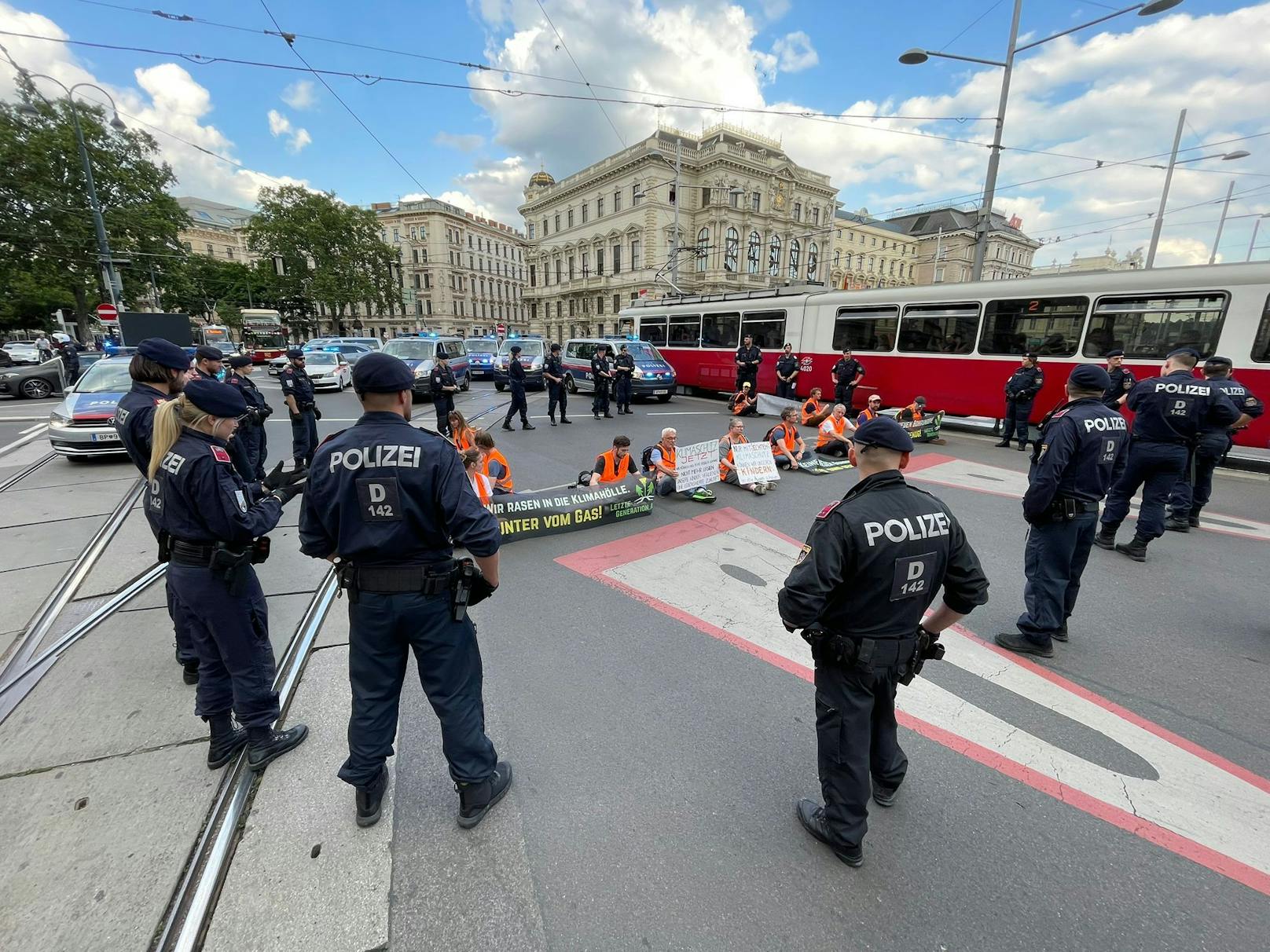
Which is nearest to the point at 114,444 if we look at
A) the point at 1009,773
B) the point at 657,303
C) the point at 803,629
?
the point at 803,629

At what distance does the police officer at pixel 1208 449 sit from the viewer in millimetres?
5543

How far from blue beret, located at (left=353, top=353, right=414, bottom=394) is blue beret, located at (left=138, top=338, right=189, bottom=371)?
284 cm

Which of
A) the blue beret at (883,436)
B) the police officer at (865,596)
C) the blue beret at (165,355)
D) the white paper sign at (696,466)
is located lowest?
the white paper sign at (696,466)

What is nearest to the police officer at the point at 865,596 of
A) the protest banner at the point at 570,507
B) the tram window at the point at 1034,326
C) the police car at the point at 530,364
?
the protest banner at the point at 570,507

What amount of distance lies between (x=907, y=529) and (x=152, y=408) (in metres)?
4.46

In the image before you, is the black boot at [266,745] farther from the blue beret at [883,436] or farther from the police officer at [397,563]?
the blue beret at [883,436]

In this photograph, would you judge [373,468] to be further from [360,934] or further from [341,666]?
[341,666]

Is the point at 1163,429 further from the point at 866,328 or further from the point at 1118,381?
the point at 866,328

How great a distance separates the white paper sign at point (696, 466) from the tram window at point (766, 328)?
32.2 ft

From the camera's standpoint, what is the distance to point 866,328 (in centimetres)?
1340

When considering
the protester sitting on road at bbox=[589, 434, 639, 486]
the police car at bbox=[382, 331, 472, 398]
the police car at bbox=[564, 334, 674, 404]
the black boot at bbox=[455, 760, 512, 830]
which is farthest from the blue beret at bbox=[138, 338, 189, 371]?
the police car at bbox=[382, 331, 472, 398]

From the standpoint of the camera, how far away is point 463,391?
63.5 ft

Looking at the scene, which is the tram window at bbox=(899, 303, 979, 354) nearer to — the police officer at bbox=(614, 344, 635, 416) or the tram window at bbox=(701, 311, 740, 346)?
the tram window at bbox=(701, 311, 740, 346)

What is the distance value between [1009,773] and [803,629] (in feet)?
5.29
